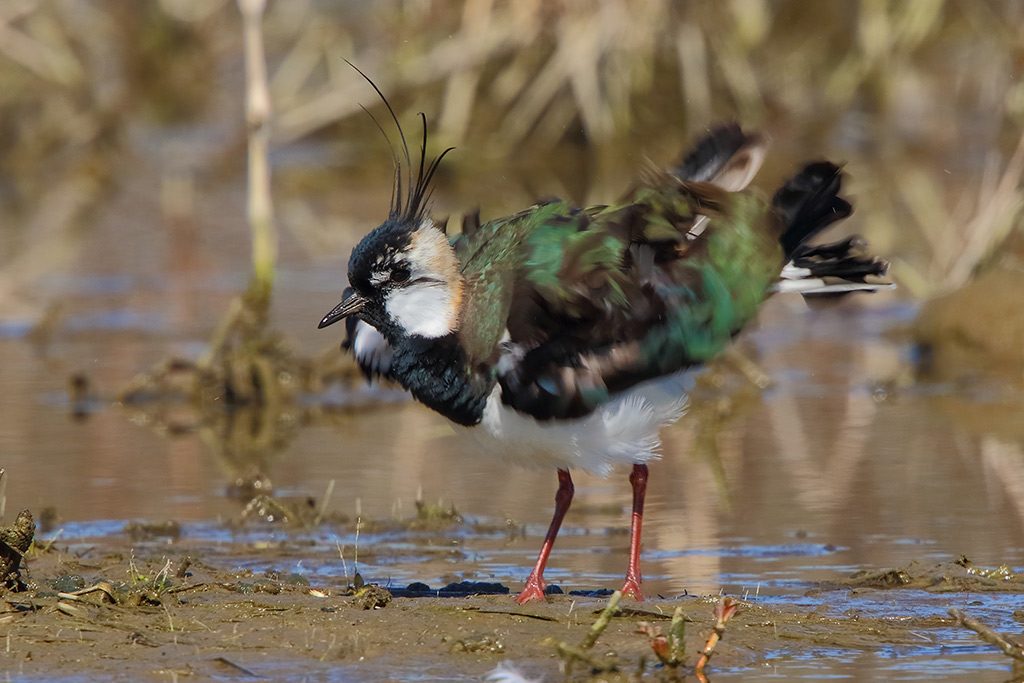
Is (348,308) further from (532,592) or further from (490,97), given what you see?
(490,97)

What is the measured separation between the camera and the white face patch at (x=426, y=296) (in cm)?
575

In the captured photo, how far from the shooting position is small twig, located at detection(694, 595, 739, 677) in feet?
16.1

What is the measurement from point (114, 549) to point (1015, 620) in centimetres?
329

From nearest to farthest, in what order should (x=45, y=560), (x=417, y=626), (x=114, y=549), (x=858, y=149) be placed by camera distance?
(x=417, y=626)
(x=45, y=560)
(x=114, y=549)
(x=858, y=149)

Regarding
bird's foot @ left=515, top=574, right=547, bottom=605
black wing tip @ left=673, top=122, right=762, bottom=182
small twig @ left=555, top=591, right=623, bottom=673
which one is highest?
black wing tip @ left=673, top=122, right=762, bottom=182

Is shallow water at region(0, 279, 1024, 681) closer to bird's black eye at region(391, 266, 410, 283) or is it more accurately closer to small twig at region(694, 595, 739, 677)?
small twig at region(694, 595, 739, 677)

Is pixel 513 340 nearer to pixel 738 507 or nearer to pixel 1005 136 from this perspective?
pixel 738 507

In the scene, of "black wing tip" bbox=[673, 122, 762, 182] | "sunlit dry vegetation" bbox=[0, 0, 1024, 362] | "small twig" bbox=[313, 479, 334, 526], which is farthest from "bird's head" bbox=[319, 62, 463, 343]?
"sunlit dry vegetation" bbox=[0, 0, 1024, 362]

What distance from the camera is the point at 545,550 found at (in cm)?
605

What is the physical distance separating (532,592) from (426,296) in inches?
39.3

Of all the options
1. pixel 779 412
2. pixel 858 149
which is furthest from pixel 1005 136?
pixel 779 412

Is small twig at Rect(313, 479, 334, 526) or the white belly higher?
the white belly

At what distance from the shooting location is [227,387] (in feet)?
32.7

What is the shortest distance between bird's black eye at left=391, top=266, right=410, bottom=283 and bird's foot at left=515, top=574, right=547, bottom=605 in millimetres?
1049
